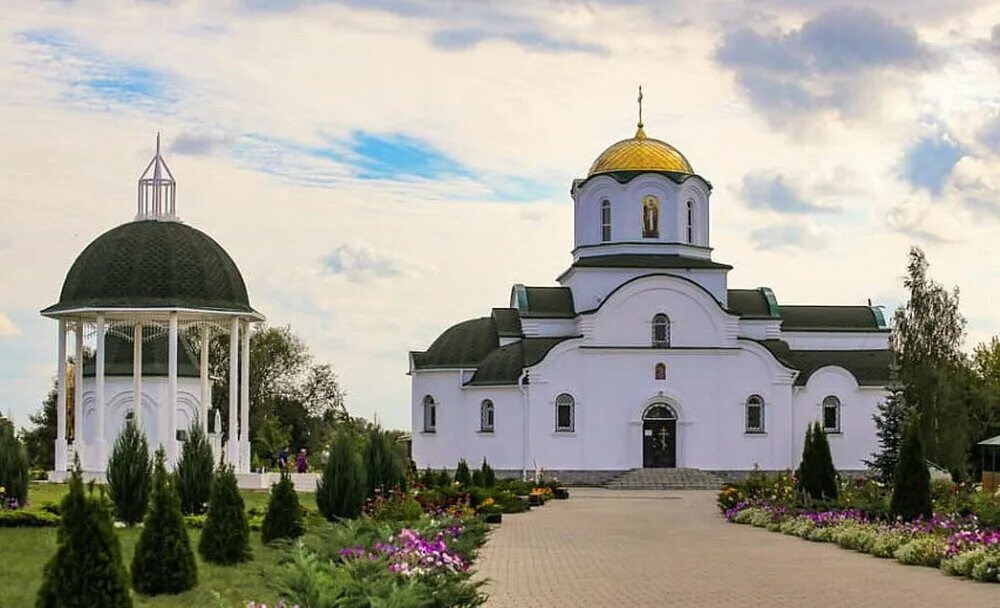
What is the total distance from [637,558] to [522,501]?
44.4 feet

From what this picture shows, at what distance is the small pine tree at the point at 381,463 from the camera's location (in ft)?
83.3

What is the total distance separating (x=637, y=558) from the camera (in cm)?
2003

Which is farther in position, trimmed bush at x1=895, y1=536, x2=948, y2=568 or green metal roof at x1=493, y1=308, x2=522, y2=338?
green metal roof at x1=493, y1=308, x2=522, y2=338

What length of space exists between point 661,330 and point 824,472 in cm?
1929

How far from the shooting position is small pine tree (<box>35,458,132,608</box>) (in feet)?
35.4

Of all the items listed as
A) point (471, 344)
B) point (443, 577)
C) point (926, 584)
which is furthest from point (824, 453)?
point (471, 344)

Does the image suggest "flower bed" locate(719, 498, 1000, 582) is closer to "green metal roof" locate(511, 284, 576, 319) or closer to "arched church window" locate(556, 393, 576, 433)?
"arched church window" locate(556, 393, 576, 433)

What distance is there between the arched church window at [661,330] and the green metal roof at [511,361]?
2.83 metres

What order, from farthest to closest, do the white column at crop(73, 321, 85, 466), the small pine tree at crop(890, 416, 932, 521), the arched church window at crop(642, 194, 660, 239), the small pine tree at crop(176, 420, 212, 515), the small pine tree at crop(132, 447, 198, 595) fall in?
the arched church window at crop(642, 194, 660, 239) < the white column at crop(73, 321, 85, 466) < the small pine tree at crop(890, 416, 932, 521) < the small pine tree at crop(176, 420, 212, 515) < the small pine tree at crop(132, 447, 198, 595)

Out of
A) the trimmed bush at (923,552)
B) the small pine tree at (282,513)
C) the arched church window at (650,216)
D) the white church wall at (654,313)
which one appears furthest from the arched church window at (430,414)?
the trimmed bush at (923,552)

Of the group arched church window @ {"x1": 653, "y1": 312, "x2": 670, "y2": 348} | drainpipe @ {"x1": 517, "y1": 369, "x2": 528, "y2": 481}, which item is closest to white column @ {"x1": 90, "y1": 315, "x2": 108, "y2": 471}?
drainpipe @ {"x1": 517, "y1": 369, "x2": 528, "y2": 481}

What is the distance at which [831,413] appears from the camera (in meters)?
47.9

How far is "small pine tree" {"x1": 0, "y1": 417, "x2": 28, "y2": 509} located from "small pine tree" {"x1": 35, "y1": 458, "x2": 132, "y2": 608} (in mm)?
14183

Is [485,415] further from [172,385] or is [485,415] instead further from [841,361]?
[172,385]
